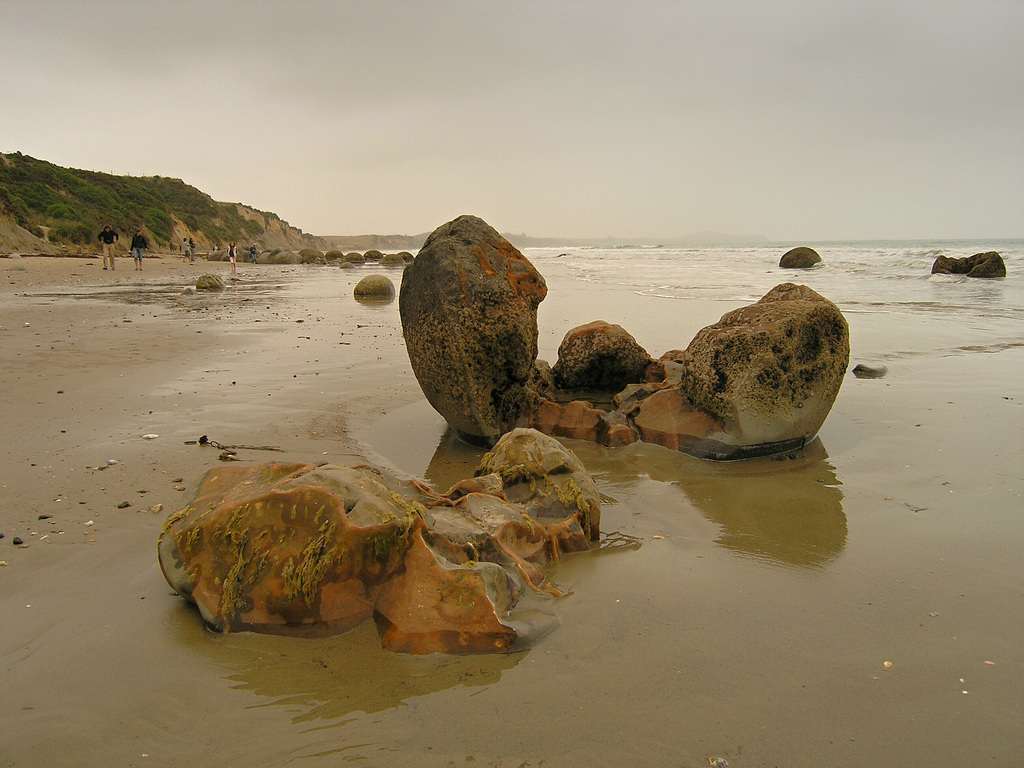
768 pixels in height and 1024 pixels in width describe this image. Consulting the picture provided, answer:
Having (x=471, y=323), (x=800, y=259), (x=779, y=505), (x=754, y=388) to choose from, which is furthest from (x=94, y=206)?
(x=779, y=505)

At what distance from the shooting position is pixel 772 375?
4969 millimetres

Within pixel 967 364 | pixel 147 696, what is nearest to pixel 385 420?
pixel 147 696

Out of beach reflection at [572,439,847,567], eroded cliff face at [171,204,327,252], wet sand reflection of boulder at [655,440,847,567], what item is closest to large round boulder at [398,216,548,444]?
beach reflection at [572,439,847,567]

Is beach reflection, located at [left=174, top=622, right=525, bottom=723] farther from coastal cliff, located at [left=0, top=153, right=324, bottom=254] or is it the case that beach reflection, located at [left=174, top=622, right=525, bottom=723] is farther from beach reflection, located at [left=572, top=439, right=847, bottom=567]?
coastal cliff, located at [left=0, top=153, right=324, bottom=254]

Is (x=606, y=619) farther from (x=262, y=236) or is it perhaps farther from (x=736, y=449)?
(x=262, y=236)

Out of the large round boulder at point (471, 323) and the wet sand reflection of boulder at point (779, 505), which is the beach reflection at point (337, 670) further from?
the large round boulder at point (471, 323)

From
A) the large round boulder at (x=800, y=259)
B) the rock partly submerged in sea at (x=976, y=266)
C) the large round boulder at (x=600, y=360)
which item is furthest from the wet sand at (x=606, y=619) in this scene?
the large round boulder at (x=800, y=259)

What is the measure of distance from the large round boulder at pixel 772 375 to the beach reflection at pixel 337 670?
3.15m

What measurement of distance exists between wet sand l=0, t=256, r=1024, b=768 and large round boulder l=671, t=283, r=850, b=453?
0.29 m

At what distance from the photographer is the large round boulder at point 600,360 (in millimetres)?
6340

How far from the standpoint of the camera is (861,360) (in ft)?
26.0

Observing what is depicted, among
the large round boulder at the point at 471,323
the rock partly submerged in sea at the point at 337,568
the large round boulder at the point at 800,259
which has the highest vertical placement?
the large round boulder at the point at 800,259

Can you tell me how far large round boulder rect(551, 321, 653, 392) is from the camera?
6.34m

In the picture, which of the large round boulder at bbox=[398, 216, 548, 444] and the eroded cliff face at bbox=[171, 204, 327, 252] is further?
the eroded cliff face at bbox=[171, 204, 327, 252]
